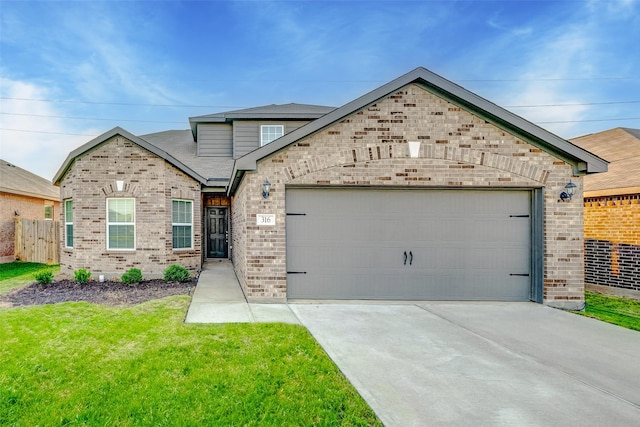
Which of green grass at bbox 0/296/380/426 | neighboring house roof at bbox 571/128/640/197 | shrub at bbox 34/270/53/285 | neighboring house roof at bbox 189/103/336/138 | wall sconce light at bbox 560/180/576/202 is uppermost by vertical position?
neighboring house roof at bbox 189/103/336/138

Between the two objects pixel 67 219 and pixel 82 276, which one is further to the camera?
pixel 67 219

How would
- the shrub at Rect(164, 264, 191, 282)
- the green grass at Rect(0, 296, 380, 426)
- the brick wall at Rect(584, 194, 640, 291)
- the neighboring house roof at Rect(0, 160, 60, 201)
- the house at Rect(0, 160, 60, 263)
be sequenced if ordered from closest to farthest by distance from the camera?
the green grass at Rect(0, 296, 380, 426)
the brick wall at Rect(584, 194, 640, 291)
the shrub at Rect(164, 264, 191, 282)
the house at Rect(0, 160, 60, 263)
the neighboring house roof at Rect(0, 160, 60, 201)

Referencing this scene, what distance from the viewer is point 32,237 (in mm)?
14703

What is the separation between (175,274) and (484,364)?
8.39m

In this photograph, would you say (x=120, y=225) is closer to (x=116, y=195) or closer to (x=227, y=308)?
(x=116, y=195)

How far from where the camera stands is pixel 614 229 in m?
8.66

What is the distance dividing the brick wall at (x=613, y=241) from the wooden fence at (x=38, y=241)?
19.0m

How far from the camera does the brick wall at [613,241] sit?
8.27 meters

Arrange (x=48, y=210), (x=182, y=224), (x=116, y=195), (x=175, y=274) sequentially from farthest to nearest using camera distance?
(x=48, y=210) → (x=182, y=224) → (x=116, y=195) → (x=175, y=274)

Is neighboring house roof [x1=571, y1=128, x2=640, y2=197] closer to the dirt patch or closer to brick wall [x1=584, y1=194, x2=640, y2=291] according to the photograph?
brick wall [x1=584, y1=194, x2=640, y2=291]

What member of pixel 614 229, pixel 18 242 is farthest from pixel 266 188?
pixel 18 242

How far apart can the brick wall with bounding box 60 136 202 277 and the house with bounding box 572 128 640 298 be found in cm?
1223

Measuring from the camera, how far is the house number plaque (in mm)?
7234

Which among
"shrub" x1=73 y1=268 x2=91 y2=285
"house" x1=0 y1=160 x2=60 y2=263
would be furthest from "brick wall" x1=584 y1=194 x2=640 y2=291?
"house" x1=0 y1=160 x2=60 y2=263
